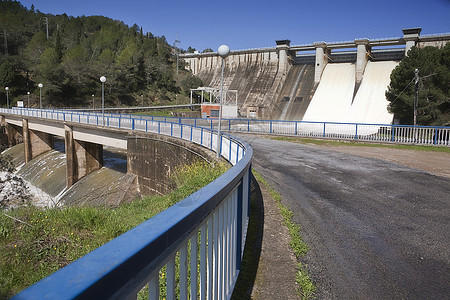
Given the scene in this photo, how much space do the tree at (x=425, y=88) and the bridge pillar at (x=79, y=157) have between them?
32.4m

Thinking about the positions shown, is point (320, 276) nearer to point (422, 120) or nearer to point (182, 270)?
point (182, 270)

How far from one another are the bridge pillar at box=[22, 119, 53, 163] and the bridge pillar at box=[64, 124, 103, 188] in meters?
9.69

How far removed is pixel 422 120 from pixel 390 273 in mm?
39116

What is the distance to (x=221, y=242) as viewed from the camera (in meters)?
2.41

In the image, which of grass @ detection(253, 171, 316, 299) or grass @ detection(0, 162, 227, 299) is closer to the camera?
grass @ detection(253, 171, 316, 299)

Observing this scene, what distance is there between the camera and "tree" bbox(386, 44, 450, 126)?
1455 inches

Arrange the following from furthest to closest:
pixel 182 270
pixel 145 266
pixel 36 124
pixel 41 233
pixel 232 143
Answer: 1. pixel 36 124
2. pixel 232 143
3. pixel 41 233
4. pixel 182 270
5. pixel 145 266

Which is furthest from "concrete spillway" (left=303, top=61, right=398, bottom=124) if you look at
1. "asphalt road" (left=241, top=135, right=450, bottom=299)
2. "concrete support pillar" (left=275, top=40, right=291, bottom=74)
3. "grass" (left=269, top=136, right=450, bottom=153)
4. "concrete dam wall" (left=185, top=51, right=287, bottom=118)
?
"asphalt road" (left=241, top=135, right=450, bottom=299)

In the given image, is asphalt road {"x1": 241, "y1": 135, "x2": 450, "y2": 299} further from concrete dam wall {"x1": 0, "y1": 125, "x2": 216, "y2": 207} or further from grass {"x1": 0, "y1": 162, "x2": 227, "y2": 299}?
concrete dam wall {"x1": 0, "y1": 125, "x2": 216, "y2": 207}

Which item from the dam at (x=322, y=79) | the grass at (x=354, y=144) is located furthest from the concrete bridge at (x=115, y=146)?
the dam at (x=322, y=79)

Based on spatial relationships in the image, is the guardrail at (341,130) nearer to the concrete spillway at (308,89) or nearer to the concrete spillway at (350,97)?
the concrete spillway at (350,97)

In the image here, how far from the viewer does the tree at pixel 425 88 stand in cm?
3697

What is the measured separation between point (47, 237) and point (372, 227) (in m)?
5.95

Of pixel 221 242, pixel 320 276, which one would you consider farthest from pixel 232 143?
pixel 221 242
